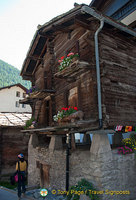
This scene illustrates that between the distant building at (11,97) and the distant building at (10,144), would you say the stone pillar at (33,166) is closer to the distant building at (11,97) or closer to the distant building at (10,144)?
the distant building at (10,144)

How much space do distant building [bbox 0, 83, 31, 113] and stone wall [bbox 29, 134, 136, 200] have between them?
18.8 m

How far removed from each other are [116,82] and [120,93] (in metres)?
0.54

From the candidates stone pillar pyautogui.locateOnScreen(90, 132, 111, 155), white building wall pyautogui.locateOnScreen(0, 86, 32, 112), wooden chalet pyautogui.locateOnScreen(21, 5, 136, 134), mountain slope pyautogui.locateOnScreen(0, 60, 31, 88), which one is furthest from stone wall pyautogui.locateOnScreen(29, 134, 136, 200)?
mountain slope pyautogui.locateOnScreen(0, 60, 31, 88)

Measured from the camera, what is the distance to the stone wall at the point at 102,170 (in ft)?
23.2

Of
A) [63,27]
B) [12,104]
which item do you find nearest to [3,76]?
[12,104]

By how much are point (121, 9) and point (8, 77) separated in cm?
10608

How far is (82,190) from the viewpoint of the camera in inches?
281

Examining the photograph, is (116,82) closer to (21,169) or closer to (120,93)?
(120,93)

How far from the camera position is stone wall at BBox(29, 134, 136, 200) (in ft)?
23.2

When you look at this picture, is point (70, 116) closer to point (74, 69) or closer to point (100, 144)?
point (100, 144)

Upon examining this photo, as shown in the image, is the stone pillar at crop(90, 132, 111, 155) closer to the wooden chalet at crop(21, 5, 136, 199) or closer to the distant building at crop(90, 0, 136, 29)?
the wooden chalet at crop(21, 5, 136, 199)

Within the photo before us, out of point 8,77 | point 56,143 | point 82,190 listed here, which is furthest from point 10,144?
point 8,77

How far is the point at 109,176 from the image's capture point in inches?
284

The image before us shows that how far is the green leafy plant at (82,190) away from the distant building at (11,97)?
68.1 feet
